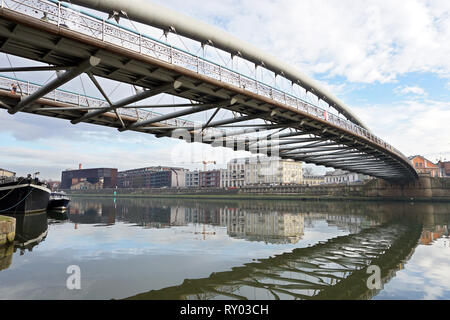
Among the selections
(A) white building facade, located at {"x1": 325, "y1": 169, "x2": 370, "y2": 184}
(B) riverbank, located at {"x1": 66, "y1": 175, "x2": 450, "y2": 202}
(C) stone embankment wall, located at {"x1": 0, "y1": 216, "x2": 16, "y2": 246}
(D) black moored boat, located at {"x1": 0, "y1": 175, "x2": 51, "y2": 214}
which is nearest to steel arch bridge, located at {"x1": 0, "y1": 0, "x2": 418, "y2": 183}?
(C) stone embankment wall, located at {"x1": 0, "y1": 216, "x2": 16, "y2": 246}

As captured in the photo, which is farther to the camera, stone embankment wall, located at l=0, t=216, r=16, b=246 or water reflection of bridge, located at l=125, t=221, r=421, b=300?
stone embankment wall, located at l=0, t=216, r=16, b=246

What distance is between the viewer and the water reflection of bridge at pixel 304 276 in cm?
813

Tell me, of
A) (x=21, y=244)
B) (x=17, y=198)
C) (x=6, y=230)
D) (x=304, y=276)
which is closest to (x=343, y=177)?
(x=17, y=198)

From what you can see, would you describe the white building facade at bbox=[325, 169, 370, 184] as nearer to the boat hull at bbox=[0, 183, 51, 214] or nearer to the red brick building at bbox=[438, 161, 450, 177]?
the red brick building at bbox=[438, 161, 450, 177]

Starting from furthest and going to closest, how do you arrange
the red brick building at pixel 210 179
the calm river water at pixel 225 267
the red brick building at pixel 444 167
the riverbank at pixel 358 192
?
the red brick building at pixel 210 179
the red brick building at pixel 444 167
the riverbank at pixel 358 192
the calm river water at pixel 225 267

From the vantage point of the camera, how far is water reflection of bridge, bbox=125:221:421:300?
813 centimetres

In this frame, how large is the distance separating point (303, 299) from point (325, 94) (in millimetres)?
38198

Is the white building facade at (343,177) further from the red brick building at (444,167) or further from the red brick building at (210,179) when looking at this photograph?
the red brick building at (210,179)

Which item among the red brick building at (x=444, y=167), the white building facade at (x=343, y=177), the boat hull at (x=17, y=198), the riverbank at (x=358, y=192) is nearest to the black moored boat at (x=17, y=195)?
the boat hull at (x=17, y=198)

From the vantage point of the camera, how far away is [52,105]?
18469 mm

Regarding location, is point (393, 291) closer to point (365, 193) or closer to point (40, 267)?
point (40, 267)

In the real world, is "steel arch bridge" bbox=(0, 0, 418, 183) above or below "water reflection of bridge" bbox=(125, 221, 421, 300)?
above

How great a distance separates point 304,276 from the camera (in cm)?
989

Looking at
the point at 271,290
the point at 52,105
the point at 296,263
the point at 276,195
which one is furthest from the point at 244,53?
the point at 276,195
